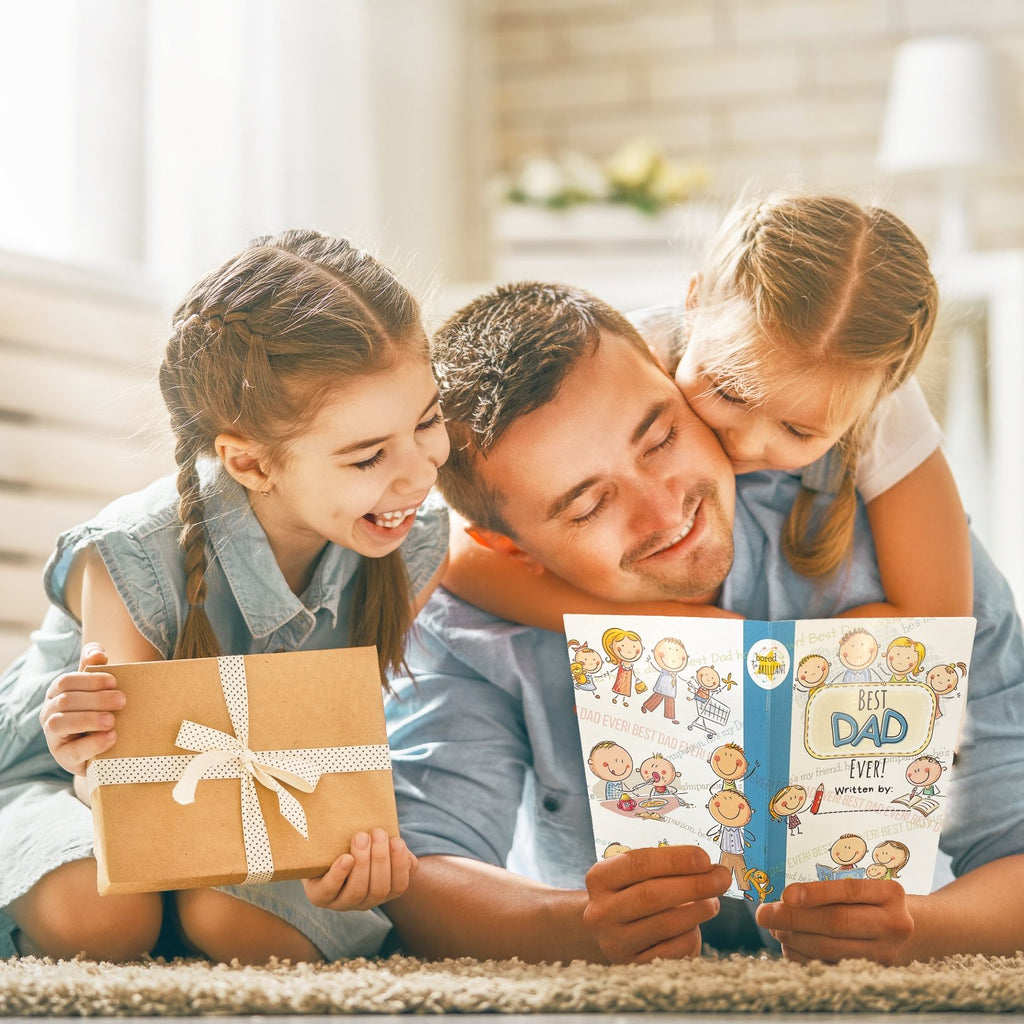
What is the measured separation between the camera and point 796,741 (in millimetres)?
960

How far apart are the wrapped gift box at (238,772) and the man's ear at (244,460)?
0.56 ft

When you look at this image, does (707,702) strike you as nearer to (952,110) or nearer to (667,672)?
(667,672)

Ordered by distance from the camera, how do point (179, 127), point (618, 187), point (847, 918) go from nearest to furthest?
point (847, 918)
point (179, 127)
point (618, 187)

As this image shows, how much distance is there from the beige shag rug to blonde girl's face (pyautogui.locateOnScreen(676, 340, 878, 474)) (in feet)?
1.60

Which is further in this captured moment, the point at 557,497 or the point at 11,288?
the point at 11,288

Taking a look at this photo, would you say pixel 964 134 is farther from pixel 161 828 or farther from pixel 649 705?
pixel 161 828

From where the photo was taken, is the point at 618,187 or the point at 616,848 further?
the point at 618,187

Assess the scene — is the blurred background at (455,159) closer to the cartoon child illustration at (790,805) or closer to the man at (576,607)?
the man at (576,607)

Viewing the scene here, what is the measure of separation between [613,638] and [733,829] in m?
0.17

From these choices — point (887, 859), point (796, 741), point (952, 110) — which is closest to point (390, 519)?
point (796, 741)

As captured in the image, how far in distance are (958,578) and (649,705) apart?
0.39 m

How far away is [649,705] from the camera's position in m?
0.99

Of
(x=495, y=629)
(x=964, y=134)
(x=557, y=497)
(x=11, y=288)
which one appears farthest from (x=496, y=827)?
(x=964, y=134)

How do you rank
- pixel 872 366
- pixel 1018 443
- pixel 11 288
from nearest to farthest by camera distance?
pixel 872 366 < pixel 11 288 < pixel 1018 443
